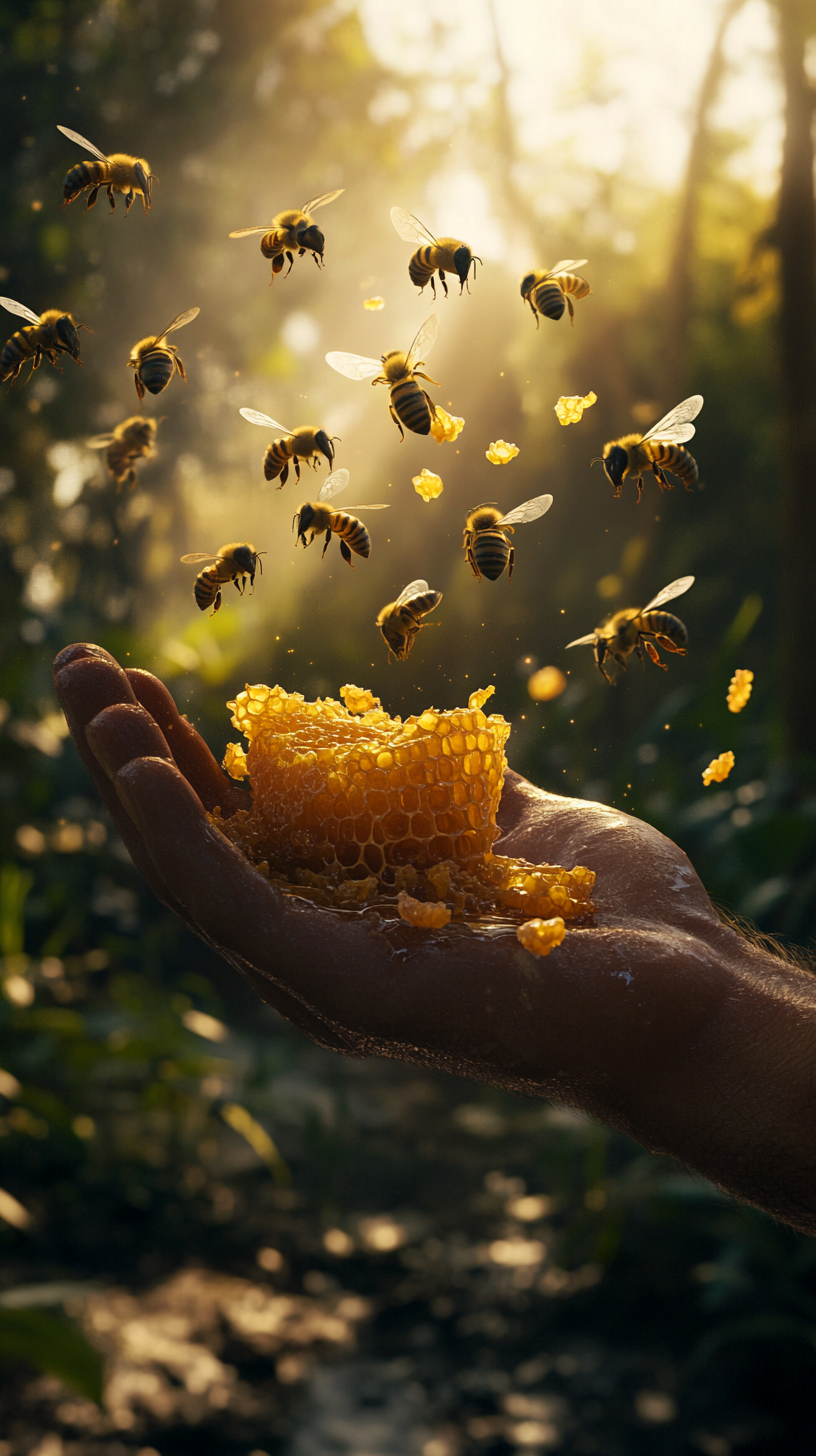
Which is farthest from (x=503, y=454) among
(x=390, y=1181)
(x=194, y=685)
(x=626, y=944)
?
(x=194, y=685)

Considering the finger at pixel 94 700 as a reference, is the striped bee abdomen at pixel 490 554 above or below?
above

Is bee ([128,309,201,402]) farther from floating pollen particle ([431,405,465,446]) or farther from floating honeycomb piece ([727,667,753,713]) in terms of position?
floating honeycomb piece ([727,667,753,713])

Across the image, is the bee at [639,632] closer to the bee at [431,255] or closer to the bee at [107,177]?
the bee at [431,255]

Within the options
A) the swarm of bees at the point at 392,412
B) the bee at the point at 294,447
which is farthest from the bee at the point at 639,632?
the bee at the point at 294,447

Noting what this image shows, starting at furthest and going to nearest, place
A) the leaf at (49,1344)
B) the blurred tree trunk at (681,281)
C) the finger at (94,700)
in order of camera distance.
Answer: the blurred tree trunk at (681,281) → the leaf at (49,1344) → the finger at (94,700)

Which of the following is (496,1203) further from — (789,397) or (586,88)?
(586,88)

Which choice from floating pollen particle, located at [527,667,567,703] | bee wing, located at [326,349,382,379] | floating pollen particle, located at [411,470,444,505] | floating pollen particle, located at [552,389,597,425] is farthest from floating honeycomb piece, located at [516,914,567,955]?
floating pollen particle, located at [527,667,567,703]
